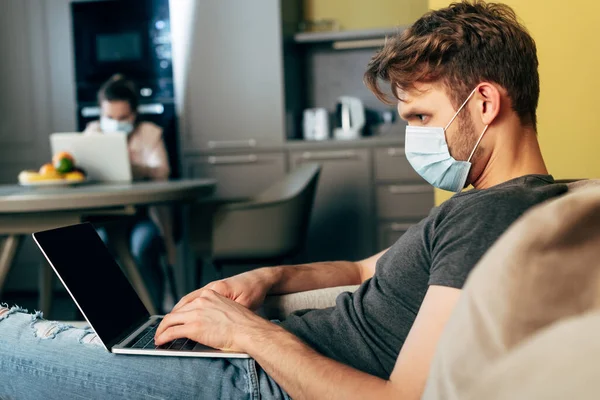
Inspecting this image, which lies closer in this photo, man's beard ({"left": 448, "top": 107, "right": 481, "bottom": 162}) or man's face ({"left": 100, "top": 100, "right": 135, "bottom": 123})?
man's beard ({"left": 448, "top": 107, "right": 481, "bottom": 162})

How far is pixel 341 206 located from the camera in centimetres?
418

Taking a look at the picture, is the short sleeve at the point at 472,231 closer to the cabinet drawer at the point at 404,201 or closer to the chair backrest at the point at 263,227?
the chair backrest at the point at 263,227

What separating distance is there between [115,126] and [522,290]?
3419 millimetres

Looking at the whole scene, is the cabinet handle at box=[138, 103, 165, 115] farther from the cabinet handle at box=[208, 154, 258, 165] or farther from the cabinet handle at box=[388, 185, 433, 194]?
the cabinet handle at box=[388, 185, 433, 194]

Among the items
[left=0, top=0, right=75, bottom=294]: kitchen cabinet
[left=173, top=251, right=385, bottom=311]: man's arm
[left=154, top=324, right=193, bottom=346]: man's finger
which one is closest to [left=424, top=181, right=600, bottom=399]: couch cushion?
[left=154, top=324, right=193, bottom=346]: man's finger

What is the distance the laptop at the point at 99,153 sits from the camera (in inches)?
125

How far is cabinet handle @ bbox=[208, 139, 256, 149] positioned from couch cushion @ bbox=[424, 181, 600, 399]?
3638mm

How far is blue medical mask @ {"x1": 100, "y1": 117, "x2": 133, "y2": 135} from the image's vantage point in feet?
12.3

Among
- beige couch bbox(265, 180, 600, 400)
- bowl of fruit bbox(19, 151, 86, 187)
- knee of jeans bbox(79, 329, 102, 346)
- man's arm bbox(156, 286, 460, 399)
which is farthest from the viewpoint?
Answer: bowl of fruit bbox(19, 151, 86, 187)

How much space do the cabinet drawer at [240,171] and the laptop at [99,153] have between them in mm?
1090

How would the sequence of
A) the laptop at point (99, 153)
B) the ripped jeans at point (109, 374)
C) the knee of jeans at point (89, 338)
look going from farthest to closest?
the laptop at point (99, 153) < the knee of jeans at point (89, 338) < the ripped jeans at point (109, 374)

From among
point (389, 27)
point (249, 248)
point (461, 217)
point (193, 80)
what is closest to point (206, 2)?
point (193, 80)

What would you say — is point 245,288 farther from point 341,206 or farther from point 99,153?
point 341,206

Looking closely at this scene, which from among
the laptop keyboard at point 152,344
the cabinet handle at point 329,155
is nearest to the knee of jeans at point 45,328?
the laptop keyboard at point 152,344
